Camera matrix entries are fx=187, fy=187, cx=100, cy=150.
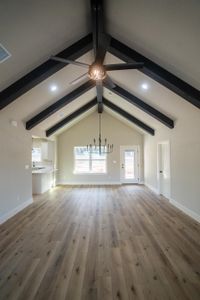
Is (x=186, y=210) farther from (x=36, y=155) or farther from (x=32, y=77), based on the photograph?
(x=36, y=155)

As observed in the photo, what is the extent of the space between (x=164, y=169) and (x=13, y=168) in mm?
5183

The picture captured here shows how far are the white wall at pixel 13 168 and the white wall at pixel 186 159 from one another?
4476 mm

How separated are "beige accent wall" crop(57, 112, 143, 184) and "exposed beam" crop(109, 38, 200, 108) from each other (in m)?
5.96

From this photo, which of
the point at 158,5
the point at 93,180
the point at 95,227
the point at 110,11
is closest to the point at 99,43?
the point at 110,11

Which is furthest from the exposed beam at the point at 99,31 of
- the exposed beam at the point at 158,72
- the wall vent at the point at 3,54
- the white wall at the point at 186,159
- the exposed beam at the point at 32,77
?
the white wall at the point at 186,159

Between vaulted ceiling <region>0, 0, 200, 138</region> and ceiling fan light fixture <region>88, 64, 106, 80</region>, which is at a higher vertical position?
vaulted ceiling <region>0, 0, 200, 138</region>

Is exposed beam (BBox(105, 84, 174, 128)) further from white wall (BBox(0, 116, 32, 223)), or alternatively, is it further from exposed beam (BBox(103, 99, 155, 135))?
white wall (BBox(0, 116, 32, 223))

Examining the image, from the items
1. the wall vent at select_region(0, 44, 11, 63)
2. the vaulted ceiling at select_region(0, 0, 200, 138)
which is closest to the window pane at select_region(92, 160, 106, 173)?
the vaulted ceiling at select_region(0, 0, 200, 138)

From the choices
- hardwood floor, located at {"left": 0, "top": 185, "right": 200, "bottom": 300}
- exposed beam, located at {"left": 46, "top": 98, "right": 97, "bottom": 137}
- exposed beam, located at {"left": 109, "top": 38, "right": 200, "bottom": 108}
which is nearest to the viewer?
hardwood floor, located at {"left": 0, "top": 185, "right": 200, "bottom": 300}

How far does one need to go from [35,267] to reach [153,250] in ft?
6.16

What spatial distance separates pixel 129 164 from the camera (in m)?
9.94

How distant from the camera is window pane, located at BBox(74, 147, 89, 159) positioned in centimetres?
995

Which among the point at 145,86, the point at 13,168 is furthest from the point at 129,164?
the point at 13,168

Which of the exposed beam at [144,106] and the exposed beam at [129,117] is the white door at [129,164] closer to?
the exposed beam at [129,117]
